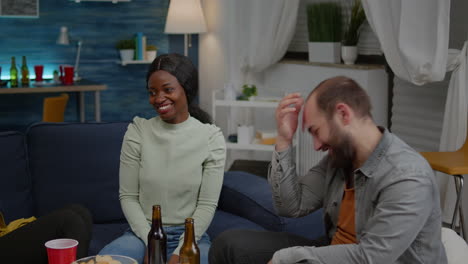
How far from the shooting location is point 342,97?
1.86 m

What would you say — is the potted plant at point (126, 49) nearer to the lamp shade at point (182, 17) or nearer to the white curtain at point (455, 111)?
the lamp shade at point (182, 17)

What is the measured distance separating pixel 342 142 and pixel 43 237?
3.67ft

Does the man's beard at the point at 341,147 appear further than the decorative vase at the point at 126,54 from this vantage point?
No

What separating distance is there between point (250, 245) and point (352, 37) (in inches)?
112

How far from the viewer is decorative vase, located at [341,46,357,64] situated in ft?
15.4

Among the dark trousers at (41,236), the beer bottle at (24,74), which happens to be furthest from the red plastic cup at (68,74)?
the dark trousers at (41,236)

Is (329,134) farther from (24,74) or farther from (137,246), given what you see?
(24,74)

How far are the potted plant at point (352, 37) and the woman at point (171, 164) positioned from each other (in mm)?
2387

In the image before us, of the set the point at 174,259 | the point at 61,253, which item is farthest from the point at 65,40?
the point at 61,253

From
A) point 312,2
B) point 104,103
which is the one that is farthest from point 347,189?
point 104,103

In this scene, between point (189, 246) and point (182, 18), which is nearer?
point (189, 246)

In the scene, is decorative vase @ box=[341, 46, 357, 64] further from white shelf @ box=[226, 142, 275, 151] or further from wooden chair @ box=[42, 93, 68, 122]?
wooden chair @ box=[42, 93, 68, 122]

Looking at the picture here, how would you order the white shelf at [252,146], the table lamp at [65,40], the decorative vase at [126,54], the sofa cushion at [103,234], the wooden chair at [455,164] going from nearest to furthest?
the sofa cushion at [103,234] < the wooden chair at [455,164] < the white shelf at [252,146] < the table lamp at [65,40] < the decorative vase at [126,54]

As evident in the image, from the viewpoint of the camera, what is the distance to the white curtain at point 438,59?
3.55m
